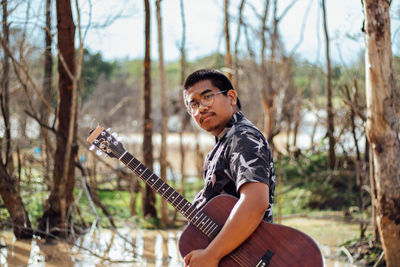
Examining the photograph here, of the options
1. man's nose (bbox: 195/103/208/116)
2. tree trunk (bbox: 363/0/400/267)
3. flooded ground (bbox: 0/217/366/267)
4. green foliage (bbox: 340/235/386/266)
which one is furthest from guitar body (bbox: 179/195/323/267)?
green foliage (bbox: 340/235/386/266)

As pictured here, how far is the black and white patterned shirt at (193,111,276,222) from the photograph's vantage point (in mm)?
2145

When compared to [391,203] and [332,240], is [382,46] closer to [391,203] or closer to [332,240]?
[391,203]

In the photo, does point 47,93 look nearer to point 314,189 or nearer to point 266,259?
point 314,189

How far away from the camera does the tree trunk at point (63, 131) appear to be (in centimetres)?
619

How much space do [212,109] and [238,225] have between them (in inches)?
23.6

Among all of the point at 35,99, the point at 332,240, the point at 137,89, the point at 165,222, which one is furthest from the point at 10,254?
the point at 137,89

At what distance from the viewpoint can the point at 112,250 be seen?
630 cm

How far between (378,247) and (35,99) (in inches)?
331

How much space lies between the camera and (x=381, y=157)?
4.76 metres

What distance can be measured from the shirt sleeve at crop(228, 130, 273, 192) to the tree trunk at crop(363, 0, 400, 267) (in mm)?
2804

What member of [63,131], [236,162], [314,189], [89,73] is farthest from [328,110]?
[236,162]

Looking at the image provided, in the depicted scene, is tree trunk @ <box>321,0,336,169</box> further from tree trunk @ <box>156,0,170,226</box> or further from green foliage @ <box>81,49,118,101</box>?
green foliage @ <box>81,49,118,101</box>

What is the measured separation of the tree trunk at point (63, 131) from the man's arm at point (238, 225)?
4249 mm

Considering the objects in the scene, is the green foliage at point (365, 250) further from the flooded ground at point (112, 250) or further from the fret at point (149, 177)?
the fret at point (149, 177)
